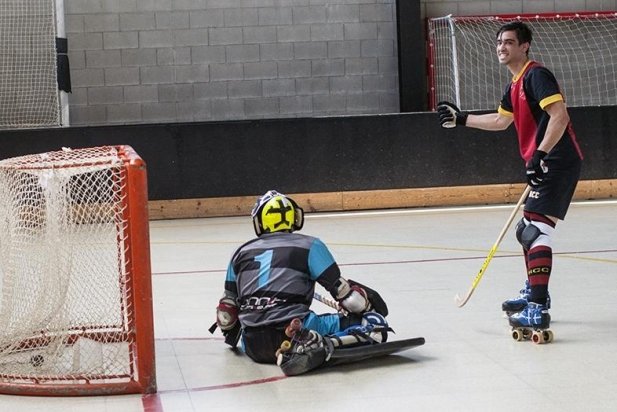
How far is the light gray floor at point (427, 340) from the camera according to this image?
5.37m

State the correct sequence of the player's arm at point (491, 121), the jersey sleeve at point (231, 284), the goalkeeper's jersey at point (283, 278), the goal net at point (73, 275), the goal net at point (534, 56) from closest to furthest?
the goal net at point (73, 275) < the goalkeeper's jersey at point (283, 278) < the jersey sleeve at point (231, 284) < the player's arm at point (491, 121) < the goal net at point (534, 56)

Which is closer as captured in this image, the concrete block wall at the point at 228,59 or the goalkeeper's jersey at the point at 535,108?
the goalkeeper's jersey at the point at 535,108

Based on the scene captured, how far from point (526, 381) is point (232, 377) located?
5.00 ft

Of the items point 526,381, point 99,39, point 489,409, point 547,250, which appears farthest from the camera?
point 99,39

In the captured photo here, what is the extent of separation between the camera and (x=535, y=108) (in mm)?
6801

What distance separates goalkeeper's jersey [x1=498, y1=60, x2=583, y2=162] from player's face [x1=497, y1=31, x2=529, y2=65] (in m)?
0.08

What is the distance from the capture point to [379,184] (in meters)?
14.6

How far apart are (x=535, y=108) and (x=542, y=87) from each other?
8.2 inches

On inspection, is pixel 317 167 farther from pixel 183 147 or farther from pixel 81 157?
pixel 81 157

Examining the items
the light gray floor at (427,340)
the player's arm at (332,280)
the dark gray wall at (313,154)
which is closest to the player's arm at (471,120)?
the light gray floor at (427,340)

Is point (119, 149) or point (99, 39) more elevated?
point (99, 39)

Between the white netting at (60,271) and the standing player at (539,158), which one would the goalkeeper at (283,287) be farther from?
the standing player at (539,158)

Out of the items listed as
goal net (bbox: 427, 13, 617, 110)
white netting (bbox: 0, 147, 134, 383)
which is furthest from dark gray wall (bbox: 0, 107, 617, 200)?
white netting (bbox: 0, 147, 134, 383)

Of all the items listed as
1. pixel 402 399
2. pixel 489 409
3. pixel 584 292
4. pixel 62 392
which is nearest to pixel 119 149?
pixel 62 392
